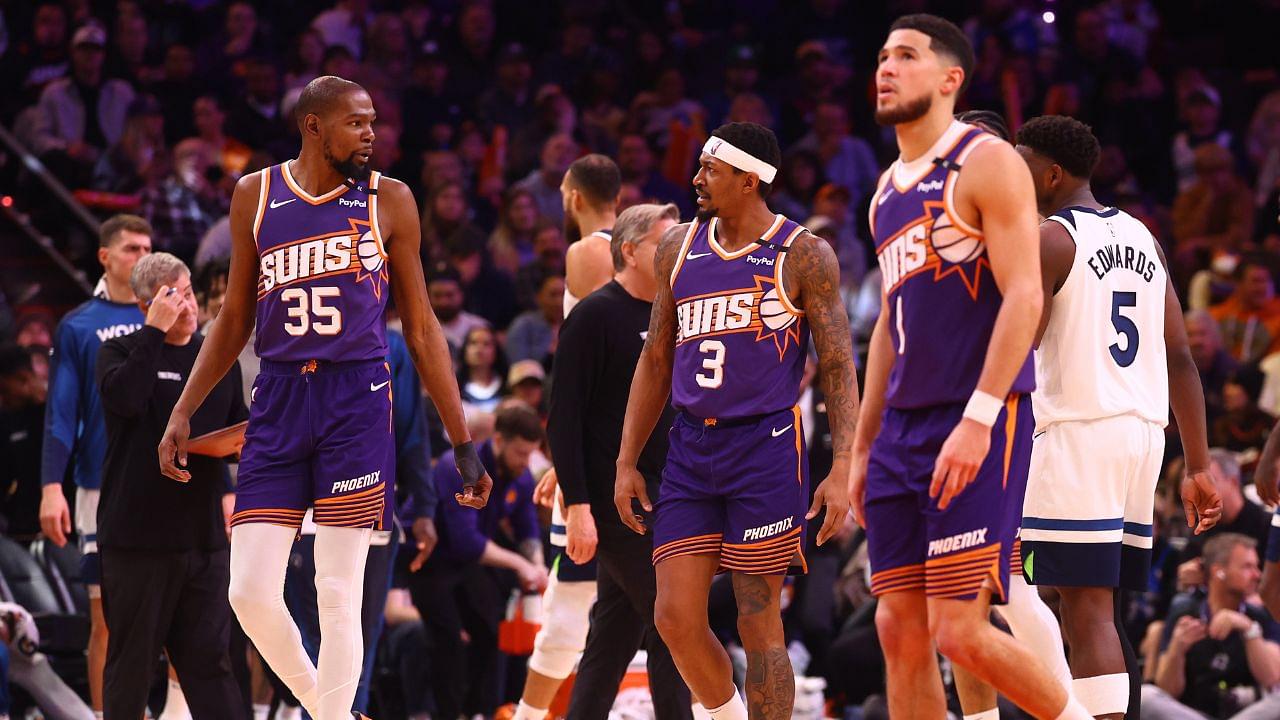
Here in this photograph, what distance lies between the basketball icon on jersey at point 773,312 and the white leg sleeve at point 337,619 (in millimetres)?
1681

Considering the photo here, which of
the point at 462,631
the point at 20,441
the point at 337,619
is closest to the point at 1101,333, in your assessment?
the point at 337,619

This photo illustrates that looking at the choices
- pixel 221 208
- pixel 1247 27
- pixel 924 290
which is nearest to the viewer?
pixel 924 290

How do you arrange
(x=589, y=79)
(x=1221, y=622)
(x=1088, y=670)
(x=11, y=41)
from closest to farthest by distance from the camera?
(x=1088, y=670) → (x=1221, y=622) → (x=11, y=41) → (x=589, y=79)

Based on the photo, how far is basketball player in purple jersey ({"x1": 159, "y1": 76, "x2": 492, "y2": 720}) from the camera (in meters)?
5.96

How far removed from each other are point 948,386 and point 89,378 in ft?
17.0

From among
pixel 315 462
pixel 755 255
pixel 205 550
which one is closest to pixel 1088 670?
pixel 755 255

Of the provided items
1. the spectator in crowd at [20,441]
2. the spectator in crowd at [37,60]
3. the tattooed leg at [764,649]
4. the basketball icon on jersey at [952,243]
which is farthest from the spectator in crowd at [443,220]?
the basketball icon on jersey at [952,243]

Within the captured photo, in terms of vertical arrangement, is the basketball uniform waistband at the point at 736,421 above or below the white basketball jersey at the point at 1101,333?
below

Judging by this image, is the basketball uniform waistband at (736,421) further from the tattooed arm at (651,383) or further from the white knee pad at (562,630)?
the white knee pad at (562,630)

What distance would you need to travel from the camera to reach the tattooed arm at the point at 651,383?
244 inches

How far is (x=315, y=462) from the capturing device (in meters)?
6.03

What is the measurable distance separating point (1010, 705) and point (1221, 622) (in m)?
1.36

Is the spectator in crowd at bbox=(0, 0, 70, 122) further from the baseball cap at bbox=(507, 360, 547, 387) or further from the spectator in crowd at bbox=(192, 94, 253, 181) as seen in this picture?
the baseball cap at bbox=(507, 360, 547, 387)

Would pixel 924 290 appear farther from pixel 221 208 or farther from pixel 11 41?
pixel 11 41
